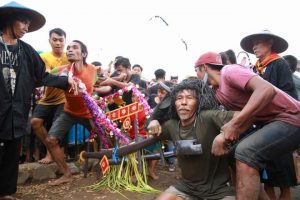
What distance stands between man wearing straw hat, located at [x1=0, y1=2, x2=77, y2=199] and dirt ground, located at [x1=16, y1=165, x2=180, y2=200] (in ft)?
1.66

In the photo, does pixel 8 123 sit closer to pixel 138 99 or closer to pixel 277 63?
pixel 138 99

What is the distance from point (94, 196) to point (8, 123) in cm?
146

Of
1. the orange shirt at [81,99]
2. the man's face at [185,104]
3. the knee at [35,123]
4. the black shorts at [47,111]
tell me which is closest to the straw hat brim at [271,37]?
the man's face at [185,104]

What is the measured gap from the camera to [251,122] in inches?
110

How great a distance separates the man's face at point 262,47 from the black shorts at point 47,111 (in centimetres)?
317

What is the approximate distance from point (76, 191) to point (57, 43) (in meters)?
2.51

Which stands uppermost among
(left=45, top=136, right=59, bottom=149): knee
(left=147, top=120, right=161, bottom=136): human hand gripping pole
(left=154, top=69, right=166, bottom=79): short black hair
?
(left=154, top=69, right=166, bottom=79): short black hair

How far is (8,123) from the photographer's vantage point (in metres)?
3.97

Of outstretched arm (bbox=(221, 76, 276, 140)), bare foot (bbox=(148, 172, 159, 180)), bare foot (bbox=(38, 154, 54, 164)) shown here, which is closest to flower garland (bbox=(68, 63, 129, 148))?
bare foot (bbox=(148, 172, 159, 180))

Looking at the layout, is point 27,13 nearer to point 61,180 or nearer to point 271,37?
point 61,180

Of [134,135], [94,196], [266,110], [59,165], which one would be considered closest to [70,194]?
[94,196]

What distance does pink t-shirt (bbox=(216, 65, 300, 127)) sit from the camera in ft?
9.02

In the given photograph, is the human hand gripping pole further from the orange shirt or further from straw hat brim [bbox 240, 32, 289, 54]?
the orange shirt

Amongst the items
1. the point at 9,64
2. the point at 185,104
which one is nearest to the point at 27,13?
the point at 9,64
